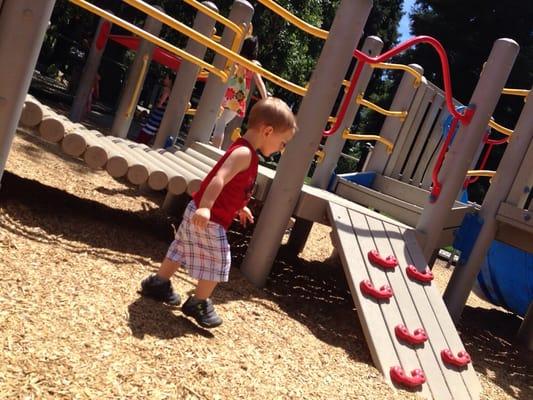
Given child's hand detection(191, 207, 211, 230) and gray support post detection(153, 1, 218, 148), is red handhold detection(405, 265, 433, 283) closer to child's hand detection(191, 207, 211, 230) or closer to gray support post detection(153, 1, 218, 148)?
child's hand detection(191, 207, 211, 230)

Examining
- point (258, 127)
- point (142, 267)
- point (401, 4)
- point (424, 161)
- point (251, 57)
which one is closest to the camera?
point (258, 127)

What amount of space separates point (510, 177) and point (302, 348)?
8.42ft

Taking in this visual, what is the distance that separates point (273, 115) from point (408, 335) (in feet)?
4.87

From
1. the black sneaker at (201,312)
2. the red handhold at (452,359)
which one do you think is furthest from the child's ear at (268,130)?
the red handhold at (452,359)

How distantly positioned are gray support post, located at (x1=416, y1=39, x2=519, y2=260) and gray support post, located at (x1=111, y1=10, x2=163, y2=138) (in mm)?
3963

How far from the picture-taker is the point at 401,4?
2781 centimetres

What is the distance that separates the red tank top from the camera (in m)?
3.03

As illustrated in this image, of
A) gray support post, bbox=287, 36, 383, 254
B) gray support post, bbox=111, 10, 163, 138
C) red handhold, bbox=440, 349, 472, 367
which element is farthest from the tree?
red handhold, bbox=440, 349, 472, 367

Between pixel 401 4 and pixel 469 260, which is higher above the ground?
pixel 401 4

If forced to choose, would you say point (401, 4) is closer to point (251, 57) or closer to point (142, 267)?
point (251, 57)

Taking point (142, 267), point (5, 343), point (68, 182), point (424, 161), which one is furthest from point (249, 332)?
point (424, 161)

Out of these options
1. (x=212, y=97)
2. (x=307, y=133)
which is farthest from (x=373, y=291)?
(x=212, y=97)

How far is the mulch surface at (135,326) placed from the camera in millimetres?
2213

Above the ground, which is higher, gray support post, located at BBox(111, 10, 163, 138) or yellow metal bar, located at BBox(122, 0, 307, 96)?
yellow metal bar, located at BBox(122, 0, 307, 96)
